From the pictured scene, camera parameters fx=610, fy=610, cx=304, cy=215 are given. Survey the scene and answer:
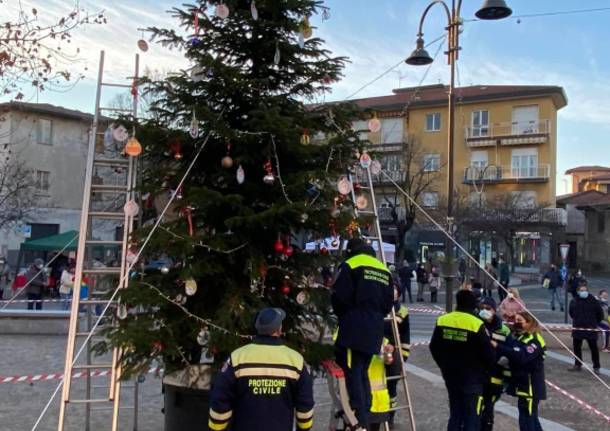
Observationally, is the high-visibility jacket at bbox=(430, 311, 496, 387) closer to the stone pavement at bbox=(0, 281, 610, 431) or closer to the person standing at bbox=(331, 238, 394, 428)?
the person standing at bbox=(331, 238, 394, 428)

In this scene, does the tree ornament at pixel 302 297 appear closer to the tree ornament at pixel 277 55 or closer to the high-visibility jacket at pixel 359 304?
the high-visibility jacket at pixel 359 304

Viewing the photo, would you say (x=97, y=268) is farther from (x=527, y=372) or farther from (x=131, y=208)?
(x=527, y=372)

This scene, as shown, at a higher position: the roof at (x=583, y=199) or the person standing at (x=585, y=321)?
the roof at (x=583, y=199)

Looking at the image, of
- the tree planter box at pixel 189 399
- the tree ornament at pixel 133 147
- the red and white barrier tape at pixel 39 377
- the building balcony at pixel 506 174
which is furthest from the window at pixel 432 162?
the tree planter box at pixel 189 399

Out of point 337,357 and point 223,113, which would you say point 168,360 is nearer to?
point 337,357

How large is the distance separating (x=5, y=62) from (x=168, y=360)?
478 cm

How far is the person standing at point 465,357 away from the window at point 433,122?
47.3m

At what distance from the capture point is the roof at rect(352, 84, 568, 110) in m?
48.4

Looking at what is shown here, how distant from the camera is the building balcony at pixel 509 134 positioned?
48.5 meters

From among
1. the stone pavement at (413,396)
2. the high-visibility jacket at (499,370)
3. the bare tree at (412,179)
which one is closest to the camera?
the high-visibility jacket at (499,370)

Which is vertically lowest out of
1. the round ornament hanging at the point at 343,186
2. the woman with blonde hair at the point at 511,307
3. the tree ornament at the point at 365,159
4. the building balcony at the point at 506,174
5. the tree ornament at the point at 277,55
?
the woman with blonde hair at the point at 511,307

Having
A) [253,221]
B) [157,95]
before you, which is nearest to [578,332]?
[253,221]

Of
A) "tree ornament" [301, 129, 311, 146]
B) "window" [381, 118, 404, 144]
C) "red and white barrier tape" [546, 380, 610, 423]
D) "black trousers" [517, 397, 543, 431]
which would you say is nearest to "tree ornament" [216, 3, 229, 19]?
"tree ornament" [301, 129, 311, 146]

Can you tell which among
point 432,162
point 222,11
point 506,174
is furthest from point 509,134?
point 222,11
